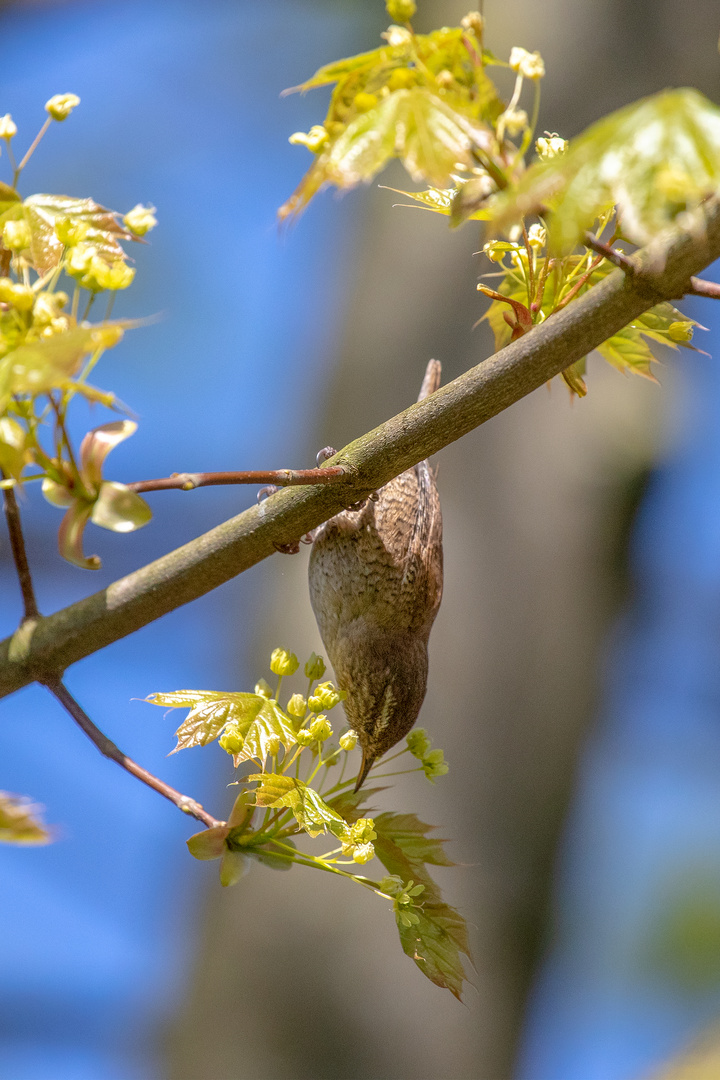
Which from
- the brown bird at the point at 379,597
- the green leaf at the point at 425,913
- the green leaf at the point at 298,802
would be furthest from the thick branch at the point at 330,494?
the brown bird at the point at 379,597

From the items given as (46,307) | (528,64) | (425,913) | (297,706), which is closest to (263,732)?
(297,706)

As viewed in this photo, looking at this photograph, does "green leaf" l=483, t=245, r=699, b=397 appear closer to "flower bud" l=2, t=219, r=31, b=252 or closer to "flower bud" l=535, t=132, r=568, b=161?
"flower bud" l=535, t=132, r=568, b=161

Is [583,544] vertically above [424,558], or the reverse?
[583,544]

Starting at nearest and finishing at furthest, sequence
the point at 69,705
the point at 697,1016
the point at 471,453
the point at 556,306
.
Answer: the point at 69,705 < the point at 556,306 < the point at 471,453 < the point at 697,1016

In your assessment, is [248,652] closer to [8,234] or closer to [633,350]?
[633,350]

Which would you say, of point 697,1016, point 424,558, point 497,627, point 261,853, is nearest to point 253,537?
point 261,853

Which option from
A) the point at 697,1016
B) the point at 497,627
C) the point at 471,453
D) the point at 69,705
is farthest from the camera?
the point at 697,1016

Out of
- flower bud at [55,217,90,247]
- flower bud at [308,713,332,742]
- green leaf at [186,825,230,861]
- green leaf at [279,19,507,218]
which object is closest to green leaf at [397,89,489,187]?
green leaf at [279,19,507,218]

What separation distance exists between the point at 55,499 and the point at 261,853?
524 mm

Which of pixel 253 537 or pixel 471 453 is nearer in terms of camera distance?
pixel 253 537

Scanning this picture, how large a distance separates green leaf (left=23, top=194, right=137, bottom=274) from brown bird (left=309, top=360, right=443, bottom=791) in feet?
3.30

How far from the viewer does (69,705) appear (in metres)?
1.08

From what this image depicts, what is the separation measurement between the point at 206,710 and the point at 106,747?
0.53 ft

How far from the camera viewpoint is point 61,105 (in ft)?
3.39
